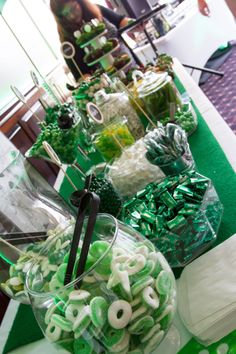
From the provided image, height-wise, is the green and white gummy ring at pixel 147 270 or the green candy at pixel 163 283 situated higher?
the green and white gummy ring at pixel 147 270

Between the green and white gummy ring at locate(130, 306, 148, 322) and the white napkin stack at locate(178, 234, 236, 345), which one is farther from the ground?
the green and white gummy ring at locate(130, 306, 148, 322)

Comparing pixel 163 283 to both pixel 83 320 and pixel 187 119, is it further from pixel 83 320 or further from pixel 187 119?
pixel 187 119

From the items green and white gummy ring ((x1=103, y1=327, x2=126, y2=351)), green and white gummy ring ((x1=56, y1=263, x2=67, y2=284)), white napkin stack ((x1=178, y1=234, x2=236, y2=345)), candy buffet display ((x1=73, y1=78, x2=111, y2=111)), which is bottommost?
white napkin stack ((x1=178, y1=234, x2=236, y2=345))

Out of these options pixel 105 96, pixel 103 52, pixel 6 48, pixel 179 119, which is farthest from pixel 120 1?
pixel 179 119

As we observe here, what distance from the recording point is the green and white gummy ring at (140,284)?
36 centimetres

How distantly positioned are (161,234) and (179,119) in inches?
17.7

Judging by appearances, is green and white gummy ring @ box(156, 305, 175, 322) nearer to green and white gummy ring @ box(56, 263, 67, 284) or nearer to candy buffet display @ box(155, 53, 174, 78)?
green and white gummy ring @ box(56, 263, 67, 284)

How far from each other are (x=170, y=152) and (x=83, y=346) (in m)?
0.40

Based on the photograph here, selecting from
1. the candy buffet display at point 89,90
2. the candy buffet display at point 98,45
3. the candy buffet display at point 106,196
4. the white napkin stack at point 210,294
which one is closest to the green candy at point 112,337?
the white napkin stack at point 210,294

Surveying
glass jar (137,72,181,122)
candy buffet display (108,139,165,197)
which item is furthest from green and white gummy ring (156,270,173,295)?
glass jar (137,72,181,122)

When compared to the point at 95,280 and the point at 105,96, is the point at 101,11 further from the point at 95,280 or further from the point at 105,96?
the point at 95,280

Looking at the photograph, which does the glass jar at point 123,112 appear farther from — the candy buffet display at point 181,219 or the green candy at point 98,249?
the green candy at point 98,249

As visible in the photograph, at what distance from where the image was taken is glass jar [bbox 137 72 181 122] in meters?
0.97

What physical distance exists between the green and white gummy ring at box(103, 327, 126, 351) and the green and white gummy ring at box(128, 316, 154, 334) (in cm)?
1
